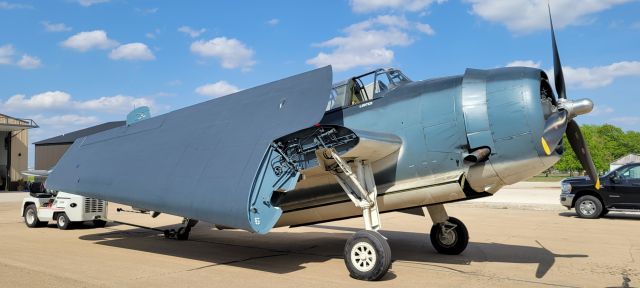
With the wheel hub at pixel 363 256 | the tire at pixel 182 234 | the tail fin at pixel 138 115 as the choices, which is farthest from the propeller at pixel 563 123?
the tail fin at pixel 138 115

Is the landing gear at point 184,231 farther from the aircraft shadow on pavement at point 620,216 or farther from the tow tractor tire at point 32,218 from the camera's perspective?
the aircraft shadow on pavement at point 620,216

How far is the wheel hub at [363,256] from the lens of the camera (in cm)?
729

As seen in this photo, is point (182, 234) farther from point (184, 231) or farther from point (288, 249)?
point (288, 249)

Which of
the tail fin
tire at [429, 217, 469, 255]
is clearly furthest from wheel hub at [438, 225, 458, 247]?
the tail fin

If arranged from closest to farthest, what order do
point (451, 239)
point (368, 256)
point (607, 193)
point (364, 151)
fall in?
point (368, 256) → point (364, 151) → point (451, 239) → point (607, 193)

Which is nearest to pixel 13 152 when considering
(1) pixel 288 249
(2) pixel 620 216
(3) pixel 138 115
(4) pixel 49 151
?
(4) pixel 49 151

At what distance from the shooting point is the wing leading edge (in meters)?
7.82

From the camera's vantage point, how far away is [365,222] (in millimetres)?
7859

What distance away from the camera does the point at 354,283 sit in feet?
23.6

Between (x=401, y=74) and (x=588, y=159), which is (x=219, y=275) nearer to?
(x=401, y=74)

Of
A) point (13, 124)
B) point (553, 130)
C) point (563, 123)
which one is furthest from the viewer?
point (13, 124)

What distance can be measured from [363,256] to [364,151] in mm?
1740

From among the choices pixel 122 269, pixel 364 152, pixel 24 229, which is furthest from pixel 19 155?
pixel 364 152

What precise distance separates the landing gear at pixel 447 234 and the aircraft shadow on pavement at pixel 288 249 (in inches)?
9.0
